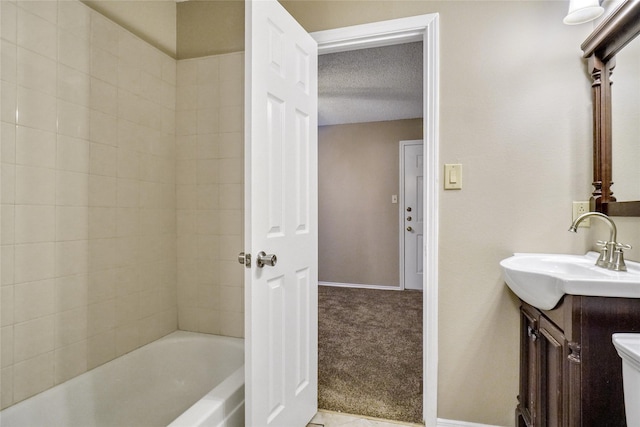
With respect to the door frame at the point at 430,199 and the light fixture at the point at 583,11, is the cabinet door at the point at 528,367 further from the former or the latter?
the light fixture at the point at 583,11

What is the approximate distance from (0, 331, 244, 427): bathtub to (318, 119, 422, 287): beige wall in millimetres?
3078

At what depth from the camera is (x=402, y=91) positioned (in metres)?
3.64

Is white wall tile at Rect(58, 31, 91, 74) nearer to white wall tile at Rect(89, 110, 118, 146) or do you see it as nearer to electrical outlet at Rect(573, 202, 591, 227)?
white wall tile at Rect(89, 110, 118, 146)

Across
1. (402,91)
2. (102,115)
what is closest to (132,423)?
(102,115)

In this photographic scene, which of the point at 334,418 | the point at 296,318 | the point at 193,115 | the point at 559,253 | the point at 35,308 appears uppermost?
the point at 193,115

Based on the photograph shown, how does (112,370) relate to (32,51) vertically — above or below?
below

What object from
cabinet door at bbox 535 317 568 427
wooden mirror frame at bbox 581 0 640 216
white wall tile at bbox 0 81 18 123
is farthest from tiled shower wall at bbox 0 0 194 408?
wooden mirror frame at bbox 581 0 640 216

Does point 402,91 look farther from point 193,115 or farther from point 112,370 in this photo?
point 112,370

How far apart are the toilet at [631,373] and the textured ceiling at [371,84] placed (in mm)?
2402

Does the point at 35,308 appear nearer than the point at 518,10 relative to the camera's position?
Yes

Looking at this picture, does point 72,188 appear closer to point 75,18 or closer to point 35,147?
point 35,147

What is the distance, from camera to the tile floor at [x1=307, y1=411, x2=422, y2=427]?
5.75 ft

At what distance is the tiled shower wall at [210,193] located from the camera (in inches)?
80.4

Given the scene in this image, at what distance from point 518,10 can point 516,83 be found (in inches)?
13.4
